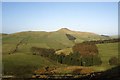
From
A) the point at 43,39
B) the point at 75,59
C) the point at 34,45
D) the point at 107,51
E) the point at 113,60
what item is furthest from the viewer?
the point at 43,39

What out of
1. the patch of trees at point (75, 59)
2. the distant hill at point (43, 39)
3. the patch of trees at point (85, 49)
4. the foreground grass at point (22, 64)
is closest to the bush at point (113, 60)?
the patch of trees at point (75, 59)

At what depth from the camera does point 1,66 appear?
23.5 metres

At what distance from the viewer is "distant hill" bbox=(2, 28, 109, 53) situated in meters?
29.0

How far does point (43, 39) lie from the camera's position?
107 feet

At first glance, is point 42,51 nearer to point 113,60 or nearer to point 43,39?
point 43,39

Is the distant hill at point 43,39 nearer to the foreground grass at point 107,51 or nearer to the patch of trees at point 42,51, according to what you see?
the patch of trees at point 42,51

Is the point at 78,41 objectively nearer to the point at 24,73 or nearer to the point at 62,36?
the point at 62,36

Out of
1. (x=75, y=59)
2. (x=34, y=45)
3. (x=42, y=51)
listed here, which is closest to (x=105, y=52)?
(x=75, y=59)

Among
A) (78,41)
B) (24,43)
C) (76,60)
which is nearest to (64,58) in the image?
(76,60)

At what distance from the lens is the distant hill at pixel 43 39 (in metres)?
29.0

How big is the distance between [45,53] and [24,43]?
11.3 feet

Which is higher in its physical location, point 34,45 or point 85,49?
point 34,45

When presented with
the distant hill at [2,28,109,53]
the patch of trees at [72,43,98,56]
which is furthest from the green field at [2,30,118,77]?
the patch of trees at [72,43,98,56]

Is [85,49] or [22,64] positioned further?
[85,49]
